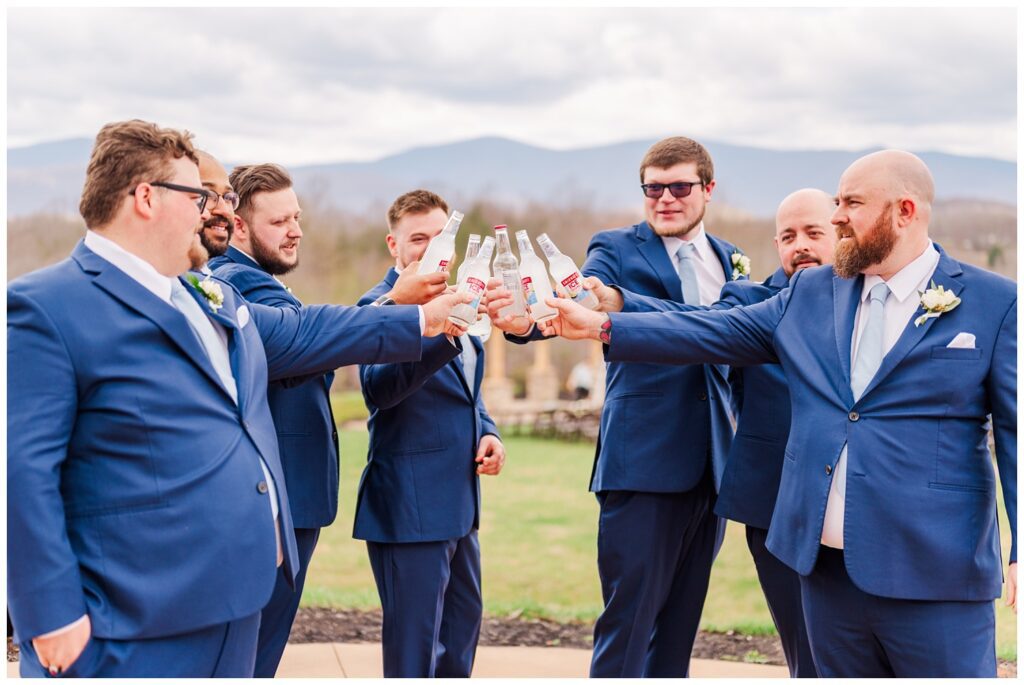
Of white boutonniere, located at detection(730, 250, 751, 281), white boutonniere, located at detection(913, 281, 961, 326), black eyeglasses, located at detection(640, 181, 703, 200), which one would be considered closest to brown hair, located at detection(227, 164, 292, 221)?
black eyeglasses, located at detection(640, 181, 703, 200)

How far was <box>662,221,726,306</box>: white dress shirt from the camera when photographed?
15.5 feet

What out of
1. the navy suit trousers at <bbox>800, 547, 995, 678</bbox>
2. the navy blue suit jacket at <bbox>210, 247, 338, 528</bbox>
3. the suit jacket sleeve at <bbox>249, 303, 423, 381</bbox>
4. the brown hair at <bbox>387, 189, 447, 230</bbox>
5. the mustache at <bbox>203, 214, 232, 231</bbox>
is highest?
the brown hair at <bbox>387, 189, 447, 230</bbox>

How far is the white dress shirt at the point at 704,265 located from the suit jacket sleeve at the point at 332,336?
1372 mm

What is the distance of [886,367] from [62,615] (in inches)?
96.9

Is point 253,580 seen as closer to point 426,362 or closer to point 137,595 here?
point 137,595

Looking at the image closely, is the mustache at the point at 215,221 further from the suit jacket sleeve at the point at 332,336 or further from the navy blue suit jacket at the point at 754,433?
the navy blue suit jacket at the point at 754,433

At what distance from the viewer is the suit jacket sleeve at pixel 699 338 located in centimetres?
394

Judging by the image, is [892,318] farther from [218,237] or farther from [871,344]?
[218,237]

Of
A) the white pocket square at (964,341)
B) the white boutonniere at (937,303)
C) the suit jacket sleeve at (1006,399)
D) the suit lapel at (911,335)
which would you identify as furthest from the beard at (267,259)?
the suit jacket sleeve at (1006,399)

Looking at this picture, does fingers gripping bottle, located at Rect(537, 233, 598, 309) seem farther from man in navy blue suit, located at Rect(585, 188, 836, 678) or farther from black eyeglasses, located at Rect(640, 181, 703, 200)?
black eyeglasses, located at Rect(640, 181, 703, 200)

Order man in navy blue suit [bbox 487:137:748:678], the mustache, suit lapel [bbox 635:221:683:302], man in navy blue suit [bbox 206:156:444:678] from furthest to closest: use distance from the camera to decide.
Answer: suit lapel [bbox 635:221:683:302] < man in navy blue suit [bbox 487:137:748:678] < man in navy blue suit [bbox 206:156:444:678] < the mustache

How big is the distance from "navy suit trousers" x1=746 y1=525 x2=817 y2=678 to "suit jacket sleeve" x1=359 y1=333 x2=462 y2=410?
1445 millimetres

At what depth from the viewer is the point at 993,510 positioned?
3.49m

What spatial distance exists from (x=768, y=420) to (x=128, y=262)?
255cm
